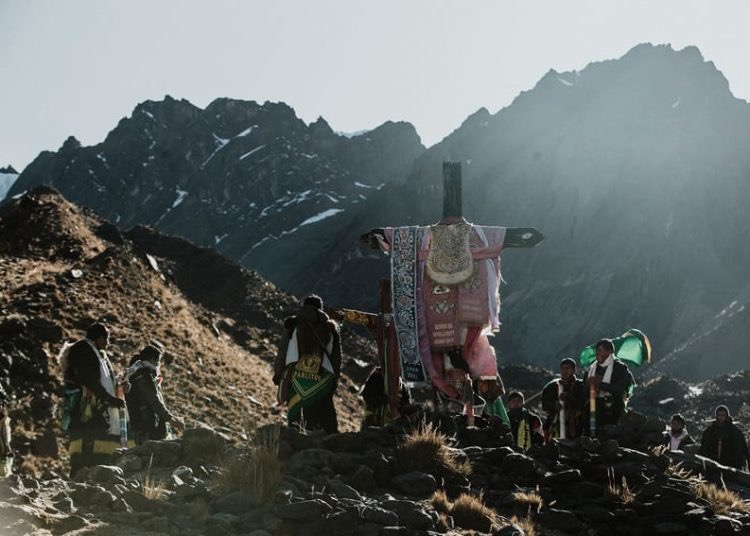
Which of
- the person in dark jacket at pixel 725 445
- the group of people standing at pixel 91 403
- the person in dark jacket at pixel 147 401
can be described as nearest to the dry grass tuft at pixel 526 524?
the group of people standing at pixel 91 403

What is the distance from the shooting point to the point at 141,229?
50.6m

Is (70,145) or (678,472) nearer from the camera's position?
(678,472)

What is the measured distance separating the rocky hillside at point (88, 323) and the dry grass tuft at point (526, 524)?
6779 millimetres

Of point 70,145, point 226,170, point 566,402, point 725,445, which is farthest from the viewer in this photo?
point 70,145

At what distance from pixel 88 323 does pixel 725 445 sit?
1265cm

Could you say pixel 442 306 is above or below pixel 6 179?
below

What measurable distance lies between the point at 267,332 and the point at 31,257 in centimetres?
1236

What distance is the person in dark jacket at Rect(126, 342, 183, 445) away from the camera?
886 centimetres

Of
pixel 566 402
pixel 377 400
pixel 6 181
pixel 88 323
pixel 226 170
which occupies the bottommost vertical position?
pixel 377 400

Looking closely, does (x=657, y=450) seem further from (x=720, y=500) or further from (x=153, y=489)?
(x=153, y=489)

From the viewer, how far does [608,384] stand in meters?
9.63

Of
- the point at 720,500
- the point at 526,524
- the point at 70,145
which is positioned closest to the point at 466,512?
the point at 526,524

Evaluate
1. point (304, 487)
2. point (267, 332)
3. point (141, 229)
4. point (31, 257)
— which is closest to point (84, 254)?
point (31, 257)

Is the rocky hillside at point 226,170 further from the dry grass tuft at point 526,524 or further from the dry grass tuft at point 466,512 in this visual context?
the dry grass tuft at point 466,512
